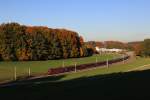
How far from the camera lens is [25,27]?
289ft

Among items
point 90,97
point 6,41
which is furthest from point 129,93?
point 6,41

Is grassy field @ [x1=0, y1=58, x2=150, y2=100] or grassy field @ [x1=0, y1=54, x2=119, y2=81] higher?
grassy field @ [x1=0, y1=58, x2=150, y2=100]

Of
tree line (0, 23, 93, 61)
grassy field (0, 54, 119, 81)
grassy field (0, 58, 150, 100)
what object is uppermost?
tree line (0, 23, 93, 61)

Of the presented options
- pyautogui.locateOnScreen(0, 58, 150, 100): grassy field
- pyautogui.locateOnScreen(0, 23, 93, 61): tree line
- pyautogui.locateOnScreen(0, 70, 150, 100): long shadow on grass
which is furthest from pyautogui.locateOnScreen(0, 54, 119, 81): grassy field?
pyautogui.locateOnScreen(0, 70, 150, 100): long shadow on grass

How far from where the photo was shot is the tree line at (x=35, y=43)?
77562 millimetres

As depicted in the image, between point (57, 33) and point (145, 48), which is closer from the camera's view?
point (57, 33)

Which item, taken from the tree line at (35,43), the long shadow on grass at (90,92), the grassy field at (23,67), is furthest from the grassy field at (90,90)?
the tree line at (35,43)

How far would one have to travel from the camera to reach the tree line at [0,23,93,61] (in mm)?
77562

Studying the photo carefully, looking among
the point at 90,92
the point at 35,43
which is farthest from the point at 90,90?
the point at 35,43

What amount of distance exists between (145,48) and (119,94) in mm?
98641

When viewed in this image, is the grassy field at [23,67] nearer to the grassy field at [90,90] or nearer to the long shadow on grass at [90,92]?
the grassy field at [90,90]

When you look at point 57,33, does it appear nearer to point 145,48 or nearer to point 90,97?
point 145,48

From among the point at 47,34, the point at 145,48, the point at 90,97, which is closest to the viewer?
the point at 90,97

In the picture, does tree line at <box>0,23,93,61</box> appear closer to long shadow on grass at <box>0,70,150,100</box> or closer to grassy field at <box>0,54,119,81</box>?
grassy field at <box>0,54,119,81</box>
